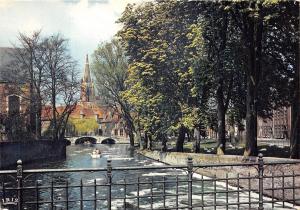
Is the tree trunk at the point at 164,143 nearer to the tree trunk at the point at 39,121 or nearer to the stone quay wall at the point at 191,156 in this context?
the stone quay wall at the point at 191,156

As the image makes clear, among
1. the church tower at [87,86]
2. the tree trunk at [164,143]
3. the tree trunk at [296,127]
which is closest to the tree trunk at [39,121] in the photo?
the church tower at [87,86]

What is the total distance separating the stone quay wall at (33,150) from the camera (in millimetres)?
23656

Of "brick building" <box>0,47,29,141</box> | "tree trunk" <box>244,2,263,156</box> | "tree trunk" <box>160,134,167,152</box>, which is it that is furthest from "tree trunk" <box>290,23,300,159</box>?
"brick building" <box>0,47,29,141</box>

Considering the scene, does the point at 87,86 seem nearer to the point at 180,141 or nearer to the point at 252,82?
the point at 180,141

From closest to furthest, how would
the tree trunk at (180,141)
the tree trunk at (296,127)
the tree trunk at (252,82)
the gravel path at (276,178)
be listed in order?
the gravel path at (276,178) → the tree trunk at (296,127) → the tree trunk at (252,82) → the tree trunk at (180,141)

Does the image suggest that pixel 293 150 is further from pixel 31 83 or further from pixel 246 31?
pixel 31 83

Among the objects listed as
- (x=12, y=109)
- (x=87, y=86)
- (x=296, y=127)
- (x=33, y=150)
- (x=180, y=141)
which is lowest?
(x=33, y=150)

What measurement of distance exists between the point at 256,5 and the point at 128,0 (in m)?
3.88

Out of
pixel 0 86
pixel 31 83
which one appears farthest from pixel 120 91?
pixel 0 86

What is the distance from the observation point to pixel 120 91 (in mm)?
19594

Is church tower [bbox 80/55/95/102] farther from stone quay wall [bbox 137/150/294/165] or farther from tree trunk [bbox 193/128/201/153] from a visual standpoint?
tree trunk [bbox 193/128/201/153]

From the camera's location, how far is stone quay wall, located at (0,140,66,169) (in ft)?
77.6

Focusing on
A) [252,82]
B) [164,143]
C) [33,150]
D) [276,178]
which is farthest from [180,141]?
[33,150]

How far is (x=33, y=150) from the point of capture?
26.0m
